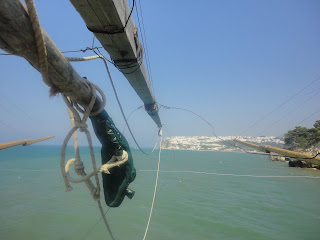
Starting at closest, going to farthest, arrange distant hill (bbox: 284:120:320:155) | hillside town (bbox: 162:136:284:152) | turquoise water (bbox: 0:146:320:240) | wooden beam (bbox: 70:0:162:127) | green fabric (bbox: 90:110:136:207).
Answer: wooden beam (bbox: 70:0:162:127)
green fabric (bbox: 90:110:136:207)
turquoise water (bbox: 0:146:320:240)
hillside town (bbox: 162:136:284:152)
distant hill (bbox: 284:120:320:155)

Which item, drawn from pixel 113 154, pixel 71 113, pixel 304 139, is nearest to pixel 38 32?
pixel 71 113

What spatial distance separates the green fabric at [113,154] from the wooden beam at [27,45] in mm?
612

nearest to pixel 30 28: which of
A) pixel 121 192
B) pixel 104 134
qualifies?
pixel 104 134

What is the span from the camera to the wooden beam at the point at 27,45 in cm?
91

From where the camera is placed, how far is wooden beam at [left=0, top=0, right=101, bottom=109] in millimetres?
909

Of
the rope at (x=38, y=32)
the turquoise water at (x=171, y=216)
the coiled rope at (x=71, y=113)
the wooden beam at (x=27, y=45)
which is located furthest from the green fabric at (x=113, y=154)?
the turquoise water at (x=171, y=216)

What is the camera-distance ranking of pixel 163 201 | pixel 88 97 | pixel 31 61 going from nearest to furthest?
pixel 31 61, pixel 88 97, pixel 163 201

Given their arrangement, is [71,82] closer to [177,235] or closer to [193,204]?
[177,235]

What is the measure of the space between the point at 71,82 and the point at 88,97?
0.28 meters

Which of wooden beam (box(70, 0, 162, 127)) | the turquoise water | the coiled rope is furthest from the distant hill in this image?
the coiled rope

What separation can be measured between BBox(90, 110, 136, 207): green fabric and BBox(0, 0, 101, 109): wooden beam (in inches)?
24.1

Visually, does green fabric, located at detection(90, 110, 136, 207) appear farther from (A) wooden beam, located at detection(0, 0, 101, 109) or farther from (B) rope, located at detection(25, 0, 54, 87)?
(B) rope, located at detection(25, 0, 54, 87)

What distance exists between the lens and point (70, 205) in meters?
10.9

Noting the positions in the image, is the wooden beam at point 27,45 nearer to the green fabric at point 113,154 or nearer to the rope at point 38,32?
the rope at point 38,32
